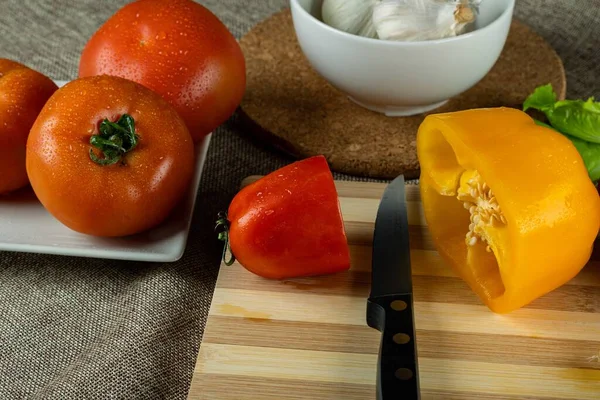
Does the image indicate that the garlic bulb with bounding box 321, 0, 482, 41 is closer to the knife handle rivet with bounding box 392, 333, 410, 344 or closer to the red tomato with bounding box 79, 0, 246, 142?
the red tomato with bounding box 79, 0, 246, 142

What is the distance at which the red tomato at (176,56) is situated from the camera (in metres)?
1.26

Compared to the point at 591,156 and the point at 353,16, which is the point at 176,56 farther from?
the point at 591,156

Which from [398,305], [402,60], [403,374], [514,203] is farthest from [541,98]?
[403,374]

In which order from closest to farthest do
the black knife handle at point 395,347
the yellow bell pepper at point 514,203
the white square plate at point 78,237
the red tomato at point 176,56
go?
the black knife handle at point 395,347, the yellow bell pepper at point 514,203, the white square plate at point 78,237, the red tomato at point 176,56

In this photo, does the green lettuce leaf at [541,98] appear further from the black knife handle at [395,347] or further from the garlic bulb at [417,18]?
the black knife handle at [395,347]

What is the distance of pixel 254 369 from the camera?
0.96 meters

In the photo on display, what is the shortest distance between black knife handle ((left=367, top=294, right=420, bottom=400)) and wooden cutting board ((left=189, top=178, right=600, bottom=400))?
48 mm

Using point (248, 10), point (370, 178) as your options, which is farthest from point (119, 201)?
point (248, 10)

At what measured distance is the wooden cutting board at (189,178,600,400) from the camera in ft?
3.07

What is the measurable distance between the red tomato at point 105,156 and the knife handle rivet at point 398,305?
375mm

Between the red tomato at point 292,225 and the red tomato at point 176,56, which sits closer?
the red tomato at point 292,225

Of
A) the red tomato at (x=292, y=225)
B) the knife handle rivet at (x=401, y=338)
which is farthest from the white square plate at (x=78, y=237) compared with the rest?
the knife handle rivet at (x=401, y=338)

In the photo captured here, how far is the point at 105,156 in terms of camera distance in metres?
1.06

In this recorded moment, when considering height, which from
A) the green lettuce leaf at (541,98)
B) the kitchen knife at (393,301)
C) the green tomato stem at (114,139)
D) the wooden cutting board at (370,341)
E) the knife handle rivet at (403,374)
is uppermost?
the green tomato stem at (114,139)
